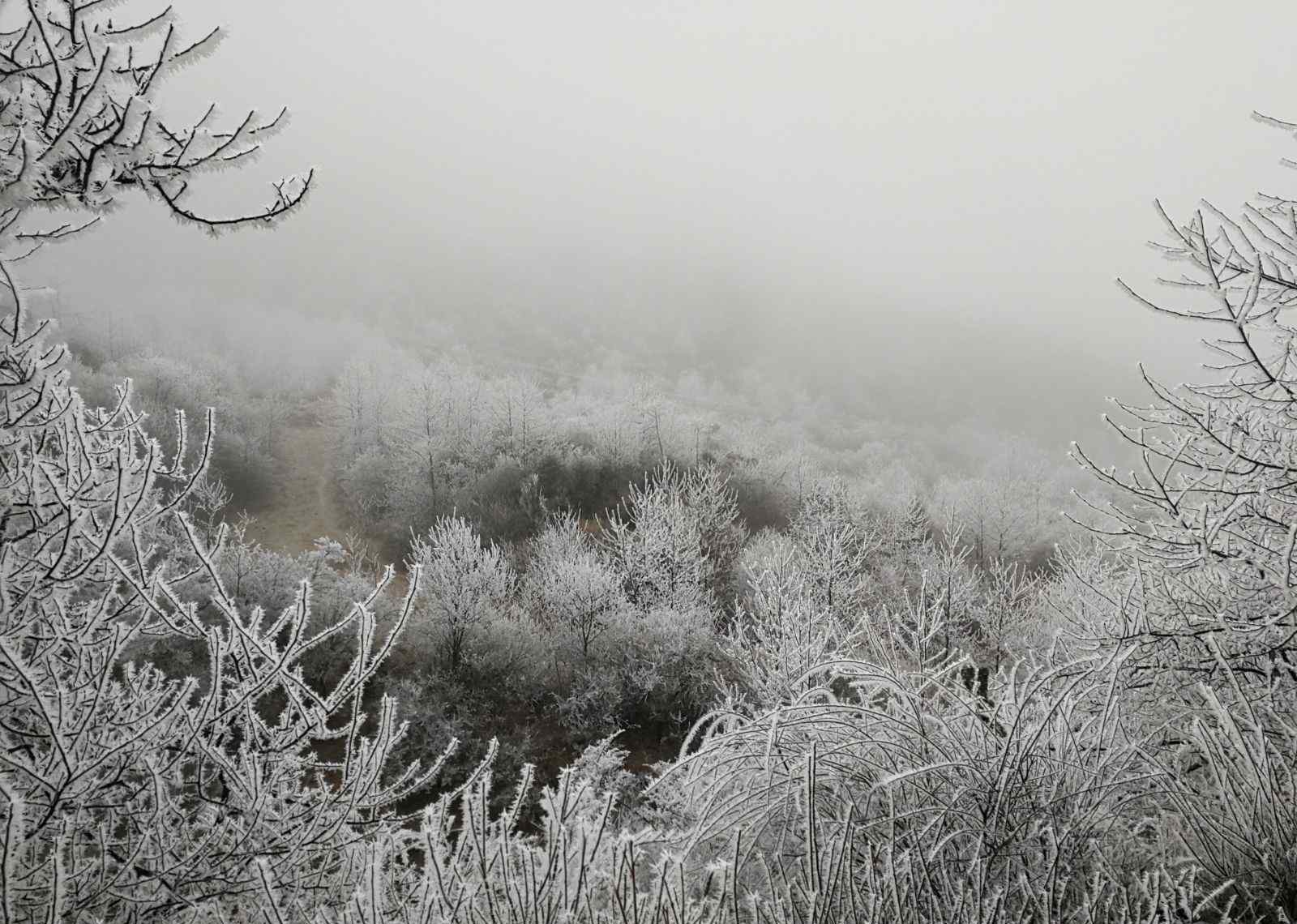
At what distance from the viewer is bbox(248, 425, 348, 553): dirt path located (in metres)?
26.8

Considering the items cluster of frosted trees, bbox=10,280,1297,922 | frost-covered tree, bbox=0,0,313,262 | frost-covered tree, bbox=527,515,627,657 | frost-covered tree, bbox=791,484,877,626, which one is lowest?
frost-covered tree, bbox=791,484,877,626

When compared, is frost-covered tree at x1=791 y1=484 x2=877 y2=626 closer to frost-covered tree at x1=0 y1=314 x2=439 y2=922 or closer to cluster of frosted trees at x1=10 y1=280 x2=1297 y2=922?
cluster of frosted trees at x1=10 y1=280 x2=1297 y2=922

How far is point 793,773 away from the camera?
308 centimetres

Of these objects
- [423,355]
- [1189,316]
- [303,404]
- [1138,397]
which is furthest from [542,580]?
[1138,397]

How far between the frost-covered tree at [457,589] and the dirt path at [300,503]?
10599 mm

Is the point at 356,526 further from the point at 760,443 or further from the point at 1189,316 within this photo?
the point at 1189,316

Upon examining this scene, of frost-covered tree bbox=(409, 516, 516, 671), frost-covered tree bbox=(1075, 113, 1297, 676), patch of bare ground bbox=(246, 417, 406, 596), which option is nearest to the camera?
frost-covered tree bbox=(1075, 113, 1297, 676)

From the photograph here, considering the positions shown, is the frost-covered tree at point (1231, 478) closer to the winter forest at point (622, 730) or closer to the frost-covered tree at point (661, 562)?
the winter forest at point (622, 730)

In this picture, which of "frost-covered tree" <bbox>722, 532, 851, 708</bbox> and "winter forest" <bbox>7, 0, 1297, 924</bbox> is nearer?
"winter forest" <bbox>7, 0, 1297, 924</bbox>

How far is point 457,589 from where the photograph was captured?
56.3ft

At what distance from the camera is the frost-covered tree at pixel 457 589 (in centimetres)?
1703

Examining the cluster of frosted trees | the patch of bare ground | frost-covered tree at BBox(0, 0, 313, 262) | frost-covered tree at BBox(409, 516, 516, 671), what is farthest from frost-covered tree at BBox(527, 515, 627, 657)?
frost-covered tree at BBox(0, 0, 313, 262)

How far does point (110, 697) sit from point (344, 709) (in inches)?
580

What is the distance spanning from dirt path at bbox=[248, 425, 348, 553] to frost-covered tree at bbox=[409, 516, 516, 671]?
10599 millimetres
